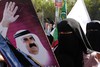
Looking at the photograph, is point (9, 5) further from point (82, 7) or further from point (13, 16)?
point (82, 7)

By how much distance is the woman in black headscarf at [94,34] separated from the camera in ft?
15.0

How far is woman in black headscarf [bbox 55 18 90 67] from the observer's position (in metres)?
3.61

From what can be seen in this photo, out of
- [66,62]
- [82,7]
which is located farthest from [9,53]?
[82,7]

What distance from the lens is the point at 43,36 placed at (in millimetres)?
2578

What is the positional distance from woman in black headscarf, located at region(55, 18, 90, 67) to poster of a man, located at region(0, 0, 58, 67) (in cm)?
100

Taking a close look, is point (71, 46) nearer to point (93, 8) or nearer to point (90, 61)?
point (90, 61)

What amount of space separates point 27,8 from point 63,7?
10.2 meters

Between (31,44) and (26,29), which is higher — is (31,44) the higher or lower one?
the lower one

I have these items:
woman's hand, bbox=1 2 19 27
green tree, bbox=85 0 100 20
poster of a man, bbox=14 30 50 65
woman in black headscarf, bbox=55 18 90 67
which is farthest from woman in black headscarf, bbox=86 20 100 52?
green tree, bbox=85 0 100 20

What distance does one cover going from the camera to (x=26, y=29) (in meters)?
2.55

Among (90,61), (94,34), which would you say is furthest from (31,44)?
(94,34)

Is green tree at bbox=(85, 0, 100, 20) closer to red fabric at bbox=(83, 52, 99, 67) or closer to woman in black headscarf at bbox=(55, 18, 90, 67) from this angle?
woman in black headscarf at bbox=(55, 18, 90, 67)

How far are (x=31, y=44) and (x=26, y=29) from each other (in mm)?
116

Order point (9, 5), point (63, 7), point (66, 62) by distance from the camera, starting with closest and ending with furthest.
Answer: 1. point (9, 5)
2. point (66, 62)
3. point (63, 7)
